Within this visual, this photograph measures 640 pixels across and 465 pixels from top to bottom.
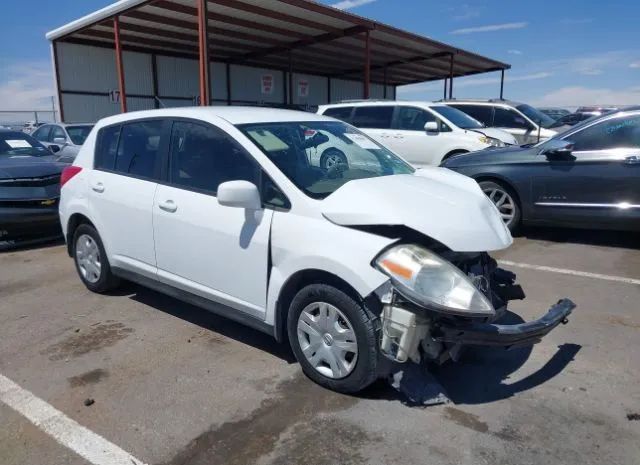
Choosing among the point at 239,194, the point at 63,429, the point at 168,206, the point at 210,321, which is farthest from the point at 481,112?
the point at 63,429

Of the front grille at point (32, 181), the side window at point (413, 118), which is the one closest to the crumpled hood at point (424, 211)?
the front grille at point (32, 181)

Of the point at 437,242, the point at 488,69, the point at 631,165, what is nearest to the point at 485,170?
the point at 631,165

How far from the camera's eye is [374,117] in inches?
413

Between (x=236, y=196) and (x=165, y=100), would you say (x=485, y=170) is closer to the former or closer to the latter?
(x=236, y=196)

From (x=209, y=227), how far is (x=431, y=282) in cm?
160

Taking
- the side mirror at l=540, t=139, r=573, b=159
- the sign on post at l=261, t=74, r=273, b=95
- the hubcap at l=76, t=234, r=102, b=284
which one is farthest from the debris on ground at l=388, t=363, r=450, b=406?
the sign on post at l=261, t=74, r=273, b=95

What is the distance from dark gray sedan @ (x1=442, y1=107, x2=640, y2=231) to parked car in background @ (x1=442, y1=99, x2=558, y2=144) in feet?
18.0

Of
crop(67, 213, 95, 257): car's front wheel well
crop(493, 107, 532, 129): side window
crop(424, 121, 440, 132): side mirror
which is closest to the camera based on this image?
crop(67, 213, 95, 257): car's front wheel well

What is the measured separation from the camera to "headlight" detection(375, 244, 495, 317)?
Result: 102 inches

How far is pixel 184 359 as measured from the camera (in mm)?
3521

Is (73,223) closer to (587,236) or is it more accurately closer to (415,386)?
(415,386)

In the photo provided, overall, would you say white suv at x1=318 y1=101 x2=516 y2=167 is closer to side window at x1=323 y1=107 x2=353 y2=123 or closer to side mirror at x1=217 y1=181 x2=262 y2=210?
side window at x1=323 y1=107 x2=353 y2=123

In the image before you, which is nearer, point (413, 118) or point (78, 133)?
point (413, 118)

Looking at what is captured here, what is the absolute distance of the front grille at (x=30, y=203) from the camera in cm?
630
